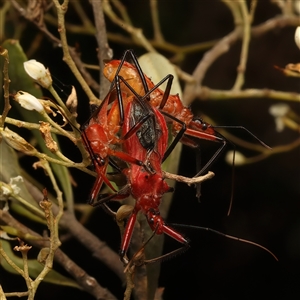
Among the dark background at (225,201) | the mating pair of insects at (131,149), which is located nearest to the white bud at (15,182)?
the mating pair of insects at (131,149)

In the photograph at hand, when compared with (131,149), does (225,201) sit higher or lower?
lower

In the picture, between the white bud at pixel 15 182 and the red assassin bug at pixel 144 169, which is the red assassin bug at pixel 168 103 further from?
the white bud at pixel 15 182

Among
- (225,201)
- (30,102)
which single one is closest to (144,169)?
(30,102)

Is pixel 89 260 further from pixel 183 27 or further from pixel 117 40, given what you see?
pixel 183 27

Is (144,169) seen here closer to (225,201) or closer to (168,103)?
(168,103)

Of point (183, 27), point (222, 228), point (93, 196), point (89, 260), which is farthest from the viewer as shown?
point (183, 27)

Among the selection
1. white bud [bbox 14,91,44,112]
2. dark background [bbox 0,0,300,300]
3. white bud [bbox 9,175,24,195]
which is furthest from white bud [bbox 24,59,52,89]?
dark background [bbox 0,0,300,300]

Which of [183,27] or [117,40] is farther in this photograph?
[183,27]

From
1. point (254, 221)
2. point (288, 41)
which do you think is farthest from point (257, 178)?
point (288, 41)
